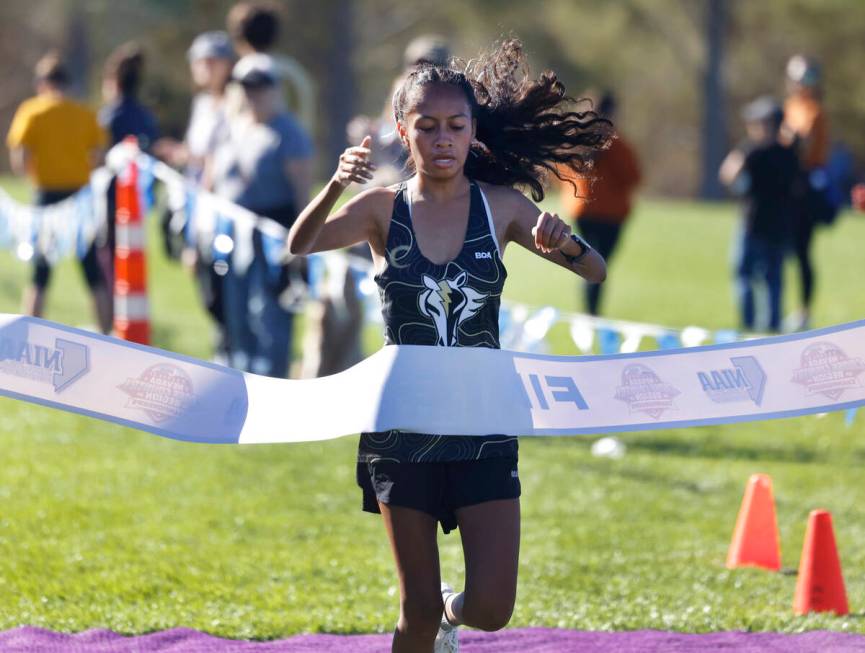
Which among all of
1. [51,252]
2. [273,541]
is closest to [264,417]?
[273,541]

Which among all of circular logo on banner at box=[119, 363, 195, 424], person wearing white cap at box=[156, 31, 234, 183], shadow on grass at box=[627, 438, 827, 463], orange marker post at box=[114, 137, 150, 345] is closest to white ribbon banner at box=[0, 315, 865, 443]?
circular logo on banner at box=[119, 363, 195, 424]

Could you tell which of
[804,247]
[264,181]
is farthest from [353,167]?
[804,247]

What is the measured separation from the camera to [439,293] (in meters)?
4.36

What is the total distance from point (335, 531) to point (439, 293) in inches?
118

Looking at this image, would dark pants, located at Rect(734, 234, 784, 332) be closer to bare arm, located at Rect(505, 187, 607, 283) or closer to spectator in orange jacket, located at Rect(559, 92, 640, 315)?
spectator in orange jacket, located at Rect(559, 92, 640, 315)

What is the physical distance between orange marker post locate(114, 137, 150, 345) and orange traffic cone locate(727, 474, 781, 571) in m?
5.19

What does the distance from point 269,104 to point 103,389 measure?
5.68 meters

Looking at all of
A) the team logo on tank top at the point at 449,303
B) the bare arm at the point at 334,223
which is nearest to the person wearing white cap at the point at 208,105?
the bare arm at the point at 334,223

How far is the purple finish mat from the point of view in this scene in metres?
5.14

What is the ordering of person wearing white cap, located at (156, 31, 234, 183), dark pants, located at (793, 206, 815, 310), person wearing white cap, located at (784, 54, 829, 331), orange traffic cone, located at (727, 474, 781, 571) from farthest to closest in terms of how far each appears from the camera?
dark pants, located at (793, 206, 815, 310) → person wearing white cap, located at (784, 54, 829, 331) → person wearing white cap, located at (156, 31, 234, 183) → orange traffic cone, located at (727, 474, 781, 571)

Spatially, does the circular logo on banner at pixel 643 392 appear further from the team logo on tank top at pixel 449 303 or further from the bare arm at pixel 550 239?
the team logo on tank top at pixel 449 303

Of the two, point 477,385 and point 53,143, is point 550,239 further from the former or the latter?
point 53,143

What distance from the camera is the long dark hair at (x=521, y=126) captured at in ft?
15.7

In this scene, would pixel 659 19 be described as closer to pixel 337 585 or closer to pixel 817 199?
pixel 817 199
